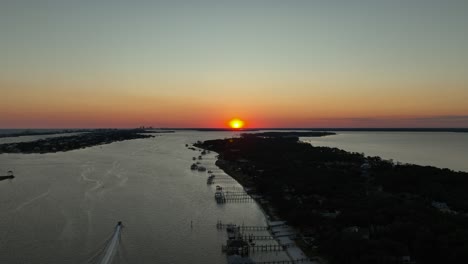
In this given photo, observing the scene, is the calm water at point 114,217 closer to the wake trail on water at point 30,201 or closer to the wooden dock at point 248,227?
the wake trail on water at point 30,201

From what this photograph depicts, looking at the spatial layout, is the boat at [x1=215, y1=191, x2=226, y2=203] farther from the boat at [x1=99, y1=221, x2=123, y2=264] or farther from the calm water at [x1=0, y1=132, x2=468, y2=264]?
the boat at [x1=99, y1=221, x2=123, y2=264]

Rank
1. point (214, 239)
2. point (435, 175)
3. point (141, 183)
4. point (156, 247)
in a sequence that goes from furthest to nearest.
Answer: point (141, 183), point (435, 175), point (214, 239), point (156, 247)

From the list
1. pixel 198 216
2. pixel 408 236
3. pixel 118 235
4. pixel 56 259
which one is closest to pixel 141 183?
pixel 198 216

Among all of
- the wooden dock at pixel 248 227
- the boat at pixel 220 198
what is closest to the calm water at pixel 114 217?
the wooden dock at pixel 248 227

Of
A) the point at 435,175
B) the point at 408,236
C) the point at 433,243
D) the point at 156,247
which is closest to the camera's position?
the point at 433,243

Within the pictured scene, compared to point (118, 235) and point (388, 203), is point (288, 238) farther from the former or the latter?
point (118, 235)

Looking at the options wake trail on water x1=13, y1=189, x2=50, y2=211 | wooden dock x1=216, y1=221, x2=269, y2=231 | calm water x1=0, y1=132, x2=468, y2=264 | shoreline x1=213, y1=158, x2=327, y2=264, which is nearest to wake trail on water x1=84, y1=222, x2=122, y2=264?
calm water x1=0, y1=132, x2=468, y2=264
